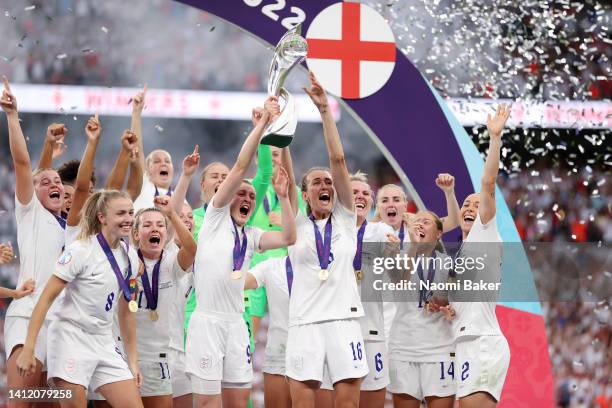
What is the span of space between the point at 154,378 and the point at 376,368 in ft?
4.44

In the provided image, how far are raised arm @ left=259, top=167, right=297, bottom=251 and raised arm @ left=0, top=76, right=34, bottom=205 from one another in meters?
1.42

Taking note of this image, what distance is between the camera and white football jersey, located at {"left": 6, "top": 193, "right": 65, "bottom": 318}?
602 centimetres

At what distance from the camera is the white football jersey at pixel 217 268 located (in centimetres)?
579

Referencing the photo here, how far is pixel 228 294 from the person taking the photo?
580 cm

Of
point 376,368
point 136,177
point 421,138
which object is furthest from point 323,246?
point 421,138

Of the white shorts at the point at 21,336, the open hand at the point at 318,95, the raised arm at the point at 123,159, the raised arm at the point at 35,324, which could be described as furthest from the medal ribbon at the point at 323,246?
the white shorts at the point at 21,336

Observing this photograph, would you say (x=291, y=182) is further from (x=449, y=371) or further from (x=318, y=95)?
(x=449, y=371)

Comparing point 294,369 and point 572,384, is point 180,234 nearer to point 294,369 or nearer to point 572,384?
point 294,369

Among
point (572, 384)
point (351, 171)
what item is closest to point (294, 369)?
point (572, 384)

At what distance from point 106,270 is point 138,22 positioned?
370 inches

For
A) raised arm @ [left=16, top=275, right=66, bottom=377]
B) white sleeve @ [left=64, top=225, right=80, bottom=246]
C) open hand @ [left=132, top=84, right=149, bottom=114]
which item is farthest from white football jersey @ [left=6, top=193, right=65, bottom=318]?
open hand @ [left=132, top=84, right=149, bottom=114]

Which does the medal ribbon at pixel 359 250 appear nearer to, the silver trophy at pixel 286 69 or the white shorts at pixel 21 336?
the silver trophy at pixel 286 69

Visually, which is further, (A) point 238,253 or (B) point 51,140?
(B) point 51,140

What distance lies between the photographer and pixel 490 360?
19.5 feet
